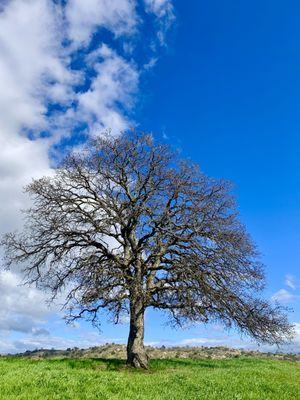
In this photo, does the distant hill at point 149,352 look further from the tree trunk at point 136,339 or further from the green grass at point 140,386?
the green grass at point 140,386

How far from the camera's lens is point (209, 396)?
16.8m

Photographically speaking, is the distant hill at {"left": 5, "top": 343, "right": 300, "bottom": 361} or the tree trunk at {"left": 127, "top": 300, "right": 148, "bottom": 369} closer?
the tree trunk at {"left": 127, "top": 300, "right": 148, "bottom": 369}

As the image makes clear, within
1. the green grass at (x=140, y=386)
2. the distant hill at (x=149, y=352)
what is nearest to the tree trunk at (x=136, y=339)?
the green grass at (x=140, y=386)

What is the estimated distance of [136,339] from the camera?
88.1 feet

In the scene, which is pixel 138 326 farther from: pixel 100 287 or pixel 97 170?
pixel 97 170

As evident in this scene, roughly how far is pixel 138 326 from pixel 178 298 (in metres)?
2.85

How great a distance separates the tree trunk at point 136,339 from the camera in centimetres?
2631

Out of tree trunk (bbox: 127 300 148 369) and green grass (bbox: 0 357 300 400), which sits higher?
tree trunk (bbox: 127 300 148 369)

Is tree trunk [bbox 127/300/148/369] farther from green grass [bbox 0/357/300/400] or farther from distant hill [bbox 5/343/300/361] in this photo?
distant hill [bbox 5/343/300/361]

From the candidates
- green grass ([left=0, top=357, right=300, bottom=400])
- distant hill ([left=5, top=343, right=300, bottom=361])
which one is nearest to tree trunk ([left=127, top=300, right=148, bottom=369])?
green grass ([left=0, top=357, right=300, bottom=400])

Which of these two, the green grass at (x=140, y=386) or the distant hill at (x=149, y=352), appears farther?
the distant hill at (x=149, y=352)

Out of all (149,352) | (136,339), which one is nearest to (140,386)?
(136,339)

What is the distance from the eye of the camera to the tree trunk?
1036 inches

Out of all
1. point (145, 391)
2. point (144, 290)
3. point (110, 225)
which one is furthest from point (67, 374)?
point (110, 225)
